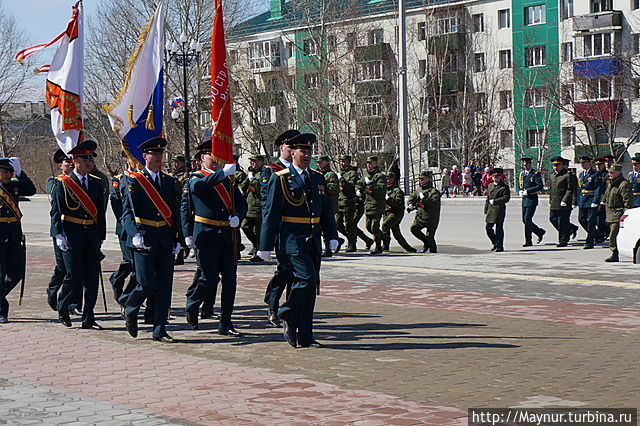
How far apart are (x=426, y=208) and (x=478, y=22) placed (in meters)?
46.5

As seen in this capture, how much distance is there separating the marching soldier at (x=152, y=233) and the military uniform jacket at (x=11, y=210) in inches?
86.8

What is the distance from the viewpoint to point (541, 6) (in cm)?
6294

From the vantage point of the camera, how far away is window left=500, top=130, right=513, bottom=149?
63781mm

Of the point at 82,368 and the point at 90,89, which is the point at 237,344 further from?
the point at 90,89

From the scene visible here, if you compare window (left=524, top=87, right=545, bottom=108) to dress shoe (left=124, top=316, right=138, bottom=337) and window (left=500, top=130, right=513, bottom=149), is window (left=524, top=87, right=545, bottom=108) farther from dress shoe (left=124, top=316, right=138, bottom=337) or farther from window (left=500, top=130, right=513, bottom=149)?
dress shoe (left=124, top=316, right=138, bottom=337)

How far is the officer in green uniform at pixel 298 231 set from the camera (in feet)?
32.8

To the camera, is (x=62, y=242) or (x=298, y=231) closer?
(x=298, y=231)

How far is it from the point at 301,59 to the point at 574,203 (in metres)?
44.4

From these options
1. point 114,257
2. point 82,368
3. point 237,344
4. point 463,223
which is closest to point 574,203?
point 463,223

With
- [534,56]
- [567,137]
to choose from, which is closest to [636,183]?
[567,137]

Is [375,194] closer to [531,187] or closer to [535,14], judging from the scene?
[531,187]

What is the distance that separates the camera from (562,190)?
21.0 meters

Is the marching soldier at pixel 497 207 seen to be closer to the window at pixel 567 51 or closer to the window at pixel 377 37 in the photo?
the window at pixel 377 37

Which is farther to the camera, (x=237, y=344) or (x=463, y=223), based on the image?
(x=463, y=223)
